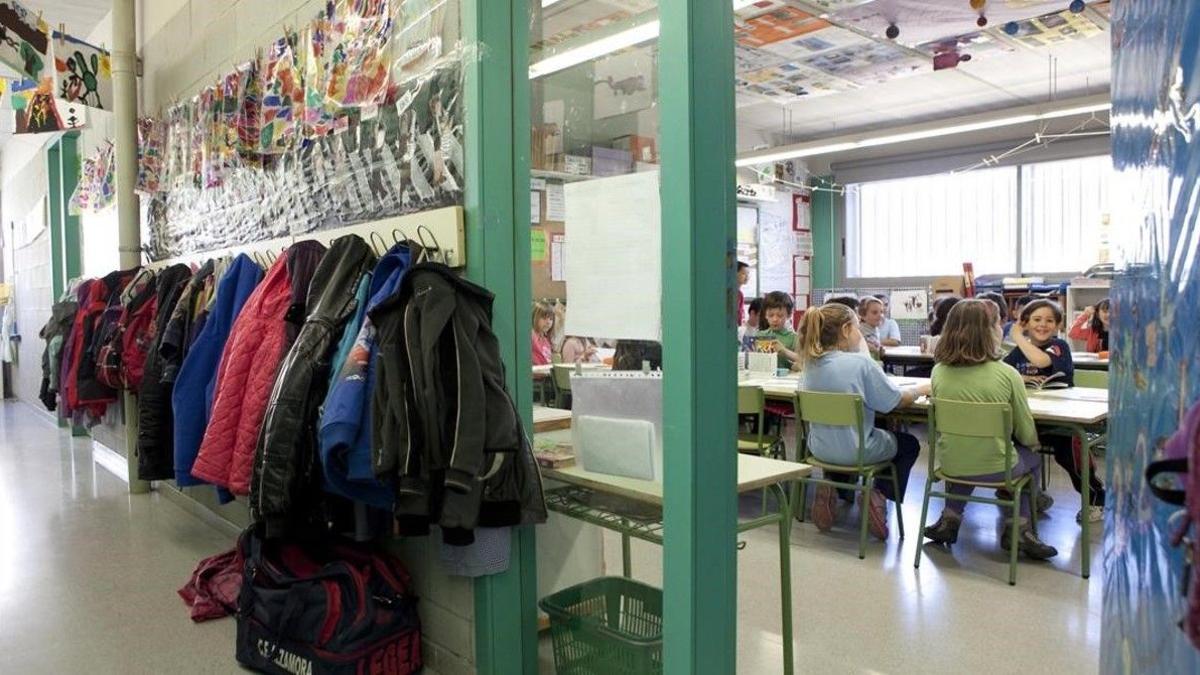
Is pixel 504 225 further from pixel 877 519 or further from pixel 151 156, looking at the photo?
pixel 151 156

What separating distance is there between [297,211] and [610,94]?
1623 mm

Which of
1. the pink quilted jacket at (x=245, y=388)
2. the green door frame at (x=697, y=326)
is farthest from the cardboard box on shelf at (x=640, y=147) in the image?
the pink quilted jacket at (x=245, y=388)

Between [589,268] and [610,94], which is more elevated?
[610,94]

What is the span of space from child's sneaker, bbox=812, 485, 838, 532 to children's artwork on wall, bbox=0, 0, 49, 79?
473 cm

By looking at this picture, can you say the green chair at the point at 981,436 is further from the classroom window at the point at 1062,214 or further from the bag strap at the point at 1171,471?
the classroom window at the point at 1062,214

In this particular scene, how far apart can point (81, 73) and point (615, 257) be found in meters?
4.39

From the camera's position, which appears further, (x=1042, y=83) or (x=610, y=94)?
(x=1042, y=83)

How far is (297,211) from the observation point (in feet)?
10.8

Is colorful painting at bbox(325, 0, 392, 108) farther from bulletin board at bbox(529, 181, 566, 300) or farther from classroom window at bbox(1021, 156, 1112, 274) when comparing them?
classroom window at bbox(1021, 156, 1112, 274)

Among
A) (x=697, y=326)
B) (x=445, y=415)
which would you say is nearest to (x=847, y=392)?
(x=697, y=326)

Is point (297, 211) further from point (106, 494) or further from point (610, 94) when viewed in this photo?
point (106, 494)

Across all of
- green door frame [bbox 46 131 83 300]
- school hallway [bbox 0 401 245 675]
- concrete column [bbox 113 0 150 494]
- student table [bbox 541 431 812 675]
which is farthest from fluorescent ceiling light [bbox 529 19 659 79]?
green door frame [bbox 46 131 83 300]

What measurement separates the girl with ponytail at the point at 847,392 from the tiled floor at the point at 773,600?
199 mm

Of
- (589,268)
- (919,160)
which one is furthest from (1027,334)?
(919,160)
